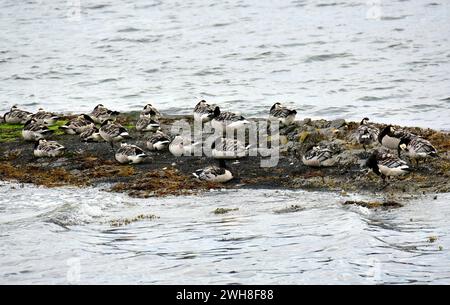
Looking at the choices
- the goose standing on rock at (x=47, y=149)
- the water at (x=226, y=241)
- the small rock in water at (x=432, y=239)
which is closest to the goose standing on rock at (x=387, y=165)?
the water at (x=226, y=241)

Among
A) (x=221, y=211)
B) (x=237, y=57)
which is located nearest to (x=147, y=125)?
(x=221, y=211)

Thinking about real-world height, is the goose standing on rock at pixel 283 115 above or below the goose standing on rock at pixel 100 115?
above

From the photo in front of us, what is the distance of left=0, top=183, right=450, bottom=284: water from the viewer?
13109mm

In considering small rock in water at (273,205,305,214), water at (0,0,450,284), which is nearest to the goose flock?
water at (0,0,450,284)

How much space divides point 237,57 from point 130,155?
19.2 meters

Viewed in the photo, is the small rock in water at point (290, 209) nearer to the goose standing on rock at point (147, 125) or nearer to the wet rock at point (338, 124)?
the wet rock at point (338, 124)

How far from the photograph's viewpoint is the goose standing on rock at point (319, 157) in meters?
19.7

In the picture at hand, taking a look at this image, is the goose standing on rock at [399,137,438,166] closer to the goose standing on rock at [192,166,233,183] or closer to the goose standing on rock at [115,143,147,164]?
the goose standing on rock at [192,166,233,183]

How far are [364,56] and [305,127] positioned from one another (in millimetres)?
15586

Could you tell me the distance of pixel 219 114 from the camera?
931 inches

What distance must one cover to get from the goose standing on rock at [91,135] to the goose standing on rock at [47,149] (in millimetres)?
1049

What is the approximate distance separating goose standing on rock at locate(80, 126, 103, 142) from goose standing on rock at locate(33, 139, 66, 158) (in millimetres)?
1049

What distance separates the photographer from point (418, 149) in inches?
748
